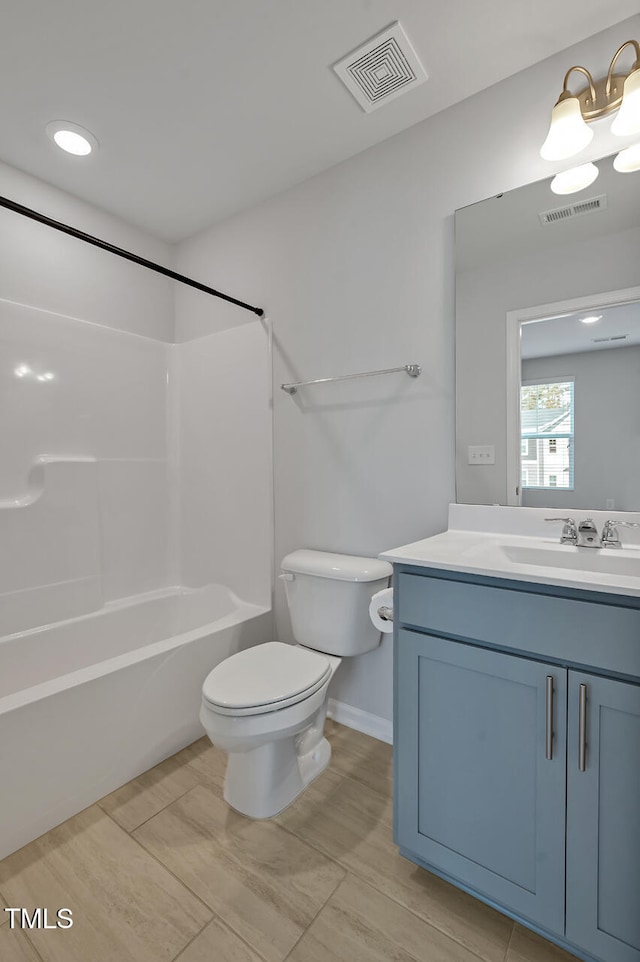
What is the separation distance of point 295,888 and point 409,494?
127 cm

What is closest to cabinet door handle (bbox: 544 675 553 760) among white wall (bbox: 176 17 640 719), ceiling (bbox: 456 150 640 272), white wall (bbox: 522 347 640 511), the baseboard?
white wall (bbox: 522 347 640 511)

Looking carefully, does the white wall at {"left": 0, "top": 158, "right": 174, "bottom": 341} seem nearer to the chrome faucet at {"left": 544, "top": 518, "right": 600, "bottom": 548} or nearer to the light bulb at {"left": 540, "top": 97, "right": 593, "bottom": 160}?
the light bulb at {"left": 540, "top": 97, "right": 593, "bottom": 160}

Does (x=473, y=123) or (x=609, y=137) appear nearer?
(x=609, y=137)

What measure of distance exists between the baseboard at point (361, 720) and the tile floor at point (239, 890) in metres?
0.27

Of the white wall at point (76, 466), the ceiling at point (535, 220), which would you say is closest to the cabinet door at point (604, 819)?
the ceiling at point (535, 220)

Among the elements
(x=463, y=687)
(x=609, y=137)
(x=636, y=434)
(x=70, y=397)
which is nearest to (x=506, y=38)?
(x=609, y=137)

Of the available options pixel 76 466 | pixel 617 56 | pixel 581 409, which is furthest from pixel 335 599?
pixel 617 56

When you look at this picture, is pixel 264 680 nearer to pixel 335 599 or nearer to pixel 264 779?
pixel 264 779

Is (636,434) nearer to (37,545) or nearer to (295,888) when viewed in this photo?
(295,888)

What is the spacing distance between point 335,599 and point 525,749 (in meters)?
0.87

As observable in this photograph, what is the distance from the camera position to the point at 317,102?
1642 millimetres

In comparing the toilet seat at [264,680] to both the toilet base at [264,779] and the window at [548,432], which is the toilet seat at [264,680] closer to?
the toilet base at [264,779]

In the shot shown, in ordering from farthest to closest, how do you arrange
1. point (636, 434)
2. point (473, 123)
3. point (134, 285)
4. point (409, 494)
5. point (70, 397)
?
point (134, 285), point (70, 397), point (409, 494), point (473, 123), point (636, 434)

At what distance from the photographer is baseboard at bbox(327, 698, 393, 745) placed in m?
1.85
